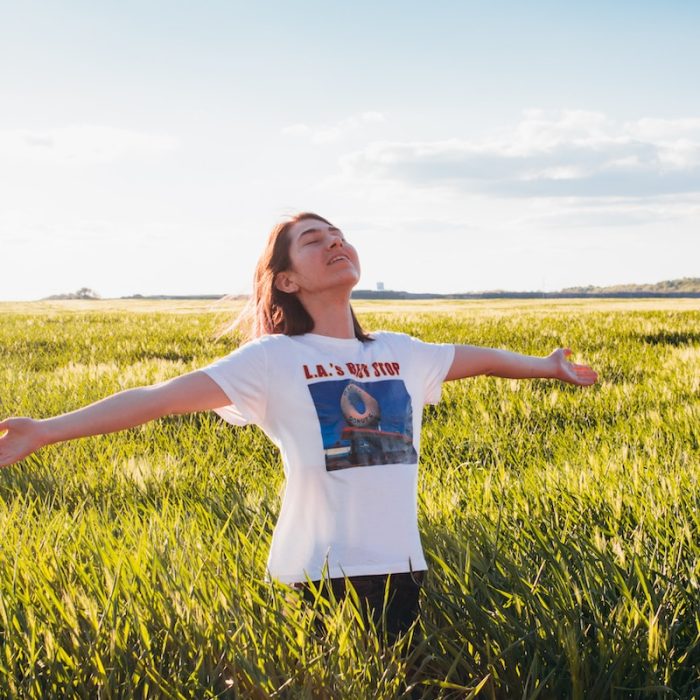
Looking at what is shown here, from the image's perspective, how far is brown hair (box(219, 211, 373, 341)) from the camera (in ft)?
8.59

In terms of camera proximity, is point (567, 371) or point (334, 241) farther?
point (567, 371)

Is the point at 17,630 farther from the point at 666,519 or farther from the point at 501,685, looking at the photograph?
the point at 666,519

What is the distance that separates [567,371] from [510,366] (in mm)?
251

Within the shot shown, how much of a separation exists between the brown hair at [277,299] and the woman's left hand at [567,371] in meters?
0.73

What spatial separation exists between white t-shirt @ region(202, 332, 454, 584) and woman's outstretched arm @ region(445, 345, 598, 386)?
0.37 m

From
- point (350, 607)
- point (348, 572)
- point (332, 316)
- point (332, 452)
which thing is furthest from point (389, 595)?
point (332, 316)

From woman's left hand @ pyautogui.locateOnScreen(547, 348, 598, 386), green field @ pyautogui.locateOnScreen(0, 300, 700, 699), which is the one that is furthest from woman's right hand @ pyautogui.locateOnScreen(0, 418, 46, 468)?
woman's left hand @ pyautogui.locateOnScreen(547, 348, 598, 386)

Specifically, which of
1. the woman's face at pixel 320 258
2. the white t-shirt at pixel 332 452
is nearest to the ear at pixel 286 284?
the woman's face at pixel 320 258

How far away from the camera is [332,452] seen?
2.18m

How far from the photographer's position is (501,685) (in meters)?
1.96

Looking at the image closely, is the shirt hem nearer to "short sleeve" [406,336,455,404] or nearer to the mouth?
"short sleeve" [406,336,455,404]

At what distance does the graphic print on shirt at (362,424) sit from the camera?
86.2 inches

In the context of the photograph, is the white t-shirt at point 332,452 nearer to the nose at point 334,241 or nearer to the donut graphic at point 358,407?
the donut graphic at point 358,407

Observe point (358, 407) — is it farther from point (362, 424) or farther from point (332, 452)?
point (332, 452)
